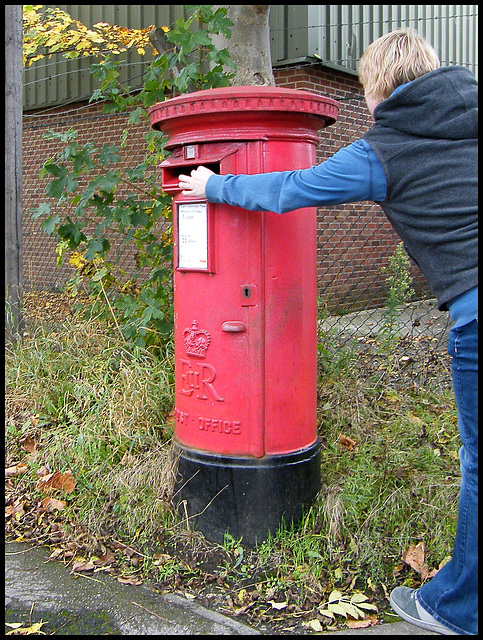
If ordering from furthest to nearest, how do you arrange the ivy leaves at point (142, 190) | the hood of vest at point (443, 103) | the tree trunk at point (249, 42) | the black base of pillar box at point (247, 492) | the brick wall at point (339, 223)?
the brick wall at point (339, 223) < the tree trunk at point (249, 42) < the ivy leaves at point (142, 190) < the black base of pillar box at point (247, 492) < the hood of vest at point (443, 103)

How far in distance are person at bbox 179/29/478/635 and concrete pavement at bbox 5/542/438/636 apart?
0.36 metres

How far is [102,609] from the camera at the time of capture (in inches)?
106

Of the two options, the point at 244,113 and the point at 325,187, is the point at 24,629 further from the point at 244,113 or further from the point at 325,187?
the point at 244,113

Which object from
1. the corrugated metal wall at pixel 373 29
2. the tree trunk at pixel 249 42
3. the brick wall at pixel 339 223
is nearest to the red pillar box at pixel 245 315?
the tree trunk at pixel 249 42

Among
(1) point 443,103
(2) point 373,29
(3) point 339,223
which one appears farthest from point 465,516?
(2) point 373,29

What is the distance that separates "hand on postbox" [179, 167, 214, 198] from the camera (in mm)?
2781

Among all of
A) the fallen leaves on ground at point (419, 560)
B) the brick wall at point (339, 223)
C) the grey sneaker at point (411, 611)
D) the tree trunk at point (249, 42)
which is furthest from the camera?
the brick wall at point (339, 223)

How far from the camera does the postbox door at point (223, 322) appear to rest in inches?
113

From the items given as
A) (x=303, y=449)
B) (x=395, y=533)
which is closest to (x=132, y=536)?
(x=303, y=449)

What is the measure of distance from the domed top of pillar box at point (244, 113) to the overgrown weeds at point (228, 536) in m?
1.60

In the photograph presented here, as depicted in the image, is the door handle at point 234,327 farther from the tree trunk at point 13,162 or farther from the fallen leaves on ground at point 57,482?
the tree trunk at point 13,162

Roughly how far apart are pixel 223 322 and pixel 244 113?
0.89 m

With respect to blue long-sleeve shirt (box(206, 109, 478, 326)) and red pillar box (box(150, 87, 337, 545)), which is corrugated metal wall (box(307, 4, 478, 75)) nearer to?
red pillar box (box(150, 87, 337, 545))

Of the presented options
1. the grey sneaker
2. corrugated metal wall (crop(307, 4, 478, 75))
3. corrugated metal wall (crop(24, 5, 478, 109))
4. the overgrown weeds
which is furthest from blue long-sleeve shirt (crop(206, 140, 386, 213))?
corrugated metal wall (crop(307, 4, 478, 75))
